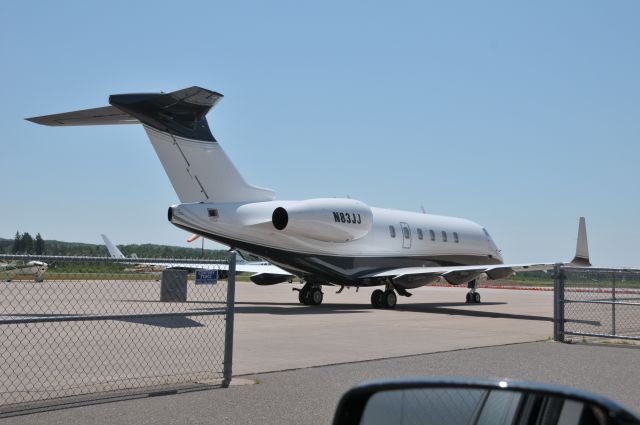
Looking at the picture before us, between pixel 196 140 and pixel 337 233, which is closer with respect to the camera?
pixel 196 140

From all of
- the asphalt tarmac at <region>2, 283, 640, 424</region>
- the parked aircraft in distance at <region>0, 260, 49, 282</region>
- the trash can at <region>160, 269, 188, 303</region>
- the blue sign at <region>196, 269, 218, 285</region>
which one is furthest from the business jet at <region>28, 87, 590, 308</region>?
the parked aircraft in distance at <region>0, 260, 49, 282</region>

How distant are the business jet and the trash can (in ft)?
33.4

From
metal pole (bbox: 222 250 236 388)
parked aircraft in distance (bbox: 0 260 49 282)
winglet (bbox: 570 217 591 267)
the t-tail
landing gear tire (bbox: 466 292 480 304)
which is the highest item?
the t-tail

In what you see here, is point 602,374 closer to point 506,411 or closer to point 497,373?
point 497,373

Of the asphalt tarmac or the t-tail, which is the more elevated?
the t-tail

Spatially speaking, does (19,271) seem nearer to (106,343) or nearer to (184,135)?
(106,343)

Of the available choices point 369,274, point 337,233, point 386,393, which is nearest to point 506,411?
point 386,393

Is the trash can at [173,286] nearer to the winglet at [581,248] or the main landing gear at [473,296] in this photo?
the winglet at [581,248]

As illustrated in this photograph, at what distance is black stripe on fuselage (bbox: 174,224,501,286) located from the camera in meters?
21.4

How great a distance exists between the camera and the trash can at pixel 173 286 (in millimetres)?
8234

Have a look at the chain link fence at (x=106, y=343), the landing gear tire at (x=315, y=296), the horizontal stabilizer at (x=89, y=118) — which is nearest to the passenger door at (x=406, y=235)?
the landing gear tire at (x=315, y=296)

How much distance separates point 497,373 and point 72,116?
1378 centimetres

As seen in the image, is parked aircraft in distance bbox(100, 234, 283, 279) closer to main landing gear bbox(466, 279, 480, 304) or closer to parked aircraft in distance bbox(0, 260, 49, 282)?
parked aircraft in distance bbox(0, 260, 49, 282)

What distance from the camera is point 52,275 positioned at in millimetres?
6816
